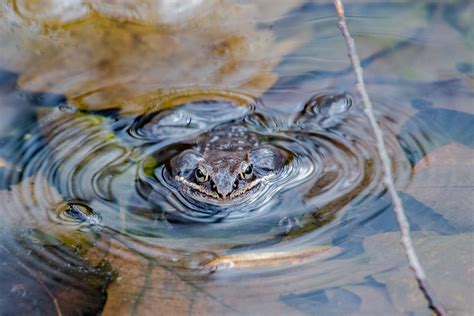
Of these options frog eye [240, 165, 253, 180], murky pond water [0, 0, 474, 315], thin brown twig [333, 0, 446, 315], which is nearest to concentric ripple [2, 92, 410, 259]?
murky pond water [0, 0, 474, 315]

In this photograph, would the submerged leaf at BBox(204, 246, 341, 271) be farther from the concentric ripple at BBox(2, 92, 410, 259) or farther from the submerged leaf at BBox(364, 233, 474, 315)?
the submerged leaf at BBox(364, 233, 474, 315)

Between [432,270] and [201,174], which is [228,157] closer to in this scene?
[201,174]

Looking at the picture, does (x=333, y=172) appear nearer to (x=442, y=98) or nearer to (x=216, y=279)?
(x=442, y=98)

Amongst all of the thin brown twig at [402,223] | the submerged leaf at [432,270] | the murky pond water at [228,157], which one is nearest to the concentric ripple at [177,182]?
the murky pond water at [228,157]

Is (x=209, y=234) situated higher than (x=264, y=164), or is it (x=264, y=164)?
(x=264, y=164)

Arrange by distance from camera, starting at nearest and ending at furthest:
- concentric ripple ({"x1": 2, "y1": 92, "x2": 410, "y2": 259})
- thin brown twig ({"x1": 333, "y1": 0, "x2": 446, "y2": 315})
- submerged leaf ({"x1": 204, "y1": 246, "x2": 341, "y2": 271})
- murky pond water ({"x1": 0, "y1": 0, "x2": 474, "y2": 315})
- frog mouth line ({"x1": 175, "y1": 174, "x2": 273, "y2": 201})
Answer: thin brown twig ({"x1": 333, "y1": 0, "x2": 446, "y2": 315}) → murky pond water ({"x1": 0, "y1": 0, "x2": 474, "y2": 315}) → submerged leaf ({"x1": 204, "y1": 246, "x2": 341, "y2": 271}) → concentric ripple ({"x1": 2, "y1": 92, "x2": 410, "y2": 259}) → frog mouth line ({"x1": 175, "y1": 174, "x2": 273, "y2": 201})

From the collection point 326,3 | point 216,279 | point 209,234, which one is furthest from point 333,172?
point 326,3

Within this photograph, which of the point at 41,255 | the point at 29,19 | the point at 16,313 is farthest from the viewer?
the point at 29,19

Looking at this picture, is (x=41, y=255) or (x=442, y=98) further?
(x=442, y=98)

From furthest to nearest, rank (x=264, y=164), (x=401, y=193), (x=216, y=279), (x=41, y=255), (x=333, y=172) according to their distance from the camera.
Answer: (x=264, y=164)
(x=333, y=172)
(x=401, y=193)
(x=41, y=255)
(x=216, y=279)
